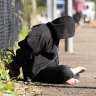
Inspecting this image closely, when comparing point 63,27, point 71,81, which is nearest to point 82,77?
point 71,81

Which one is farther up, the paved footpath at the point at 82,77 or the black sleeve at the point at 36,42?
the black sleeve at the point at 36,42

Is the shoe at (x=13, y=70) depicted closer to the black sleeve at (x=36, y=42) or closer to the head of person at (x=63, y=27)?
the black sleeve at (x=36, y=42)

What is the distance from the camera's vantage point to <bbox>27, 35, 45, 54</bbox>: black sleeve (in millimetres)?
9459

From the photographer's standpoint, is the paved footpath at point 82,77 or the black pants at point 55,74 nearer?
the paved footpath at point 82,77

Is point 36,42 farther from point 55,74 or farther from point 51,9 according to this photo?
point 51,9

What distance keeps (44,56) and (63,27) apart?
22.2 inches

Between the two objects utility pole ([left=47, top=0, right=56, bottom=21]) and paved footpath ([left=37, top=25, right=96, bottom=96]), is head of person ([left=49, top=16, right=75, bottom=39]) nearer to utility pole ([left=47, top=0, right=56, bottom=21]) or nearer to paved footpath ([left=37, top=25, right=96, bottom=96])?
paved footpath ([left=37, top=25, right=96, bottom=96])

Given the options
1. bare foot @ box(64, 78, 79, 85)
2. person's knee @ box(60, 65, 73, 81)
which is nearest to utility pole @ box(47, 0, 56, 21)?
bare foot @ box(64, 78, 79, 85)

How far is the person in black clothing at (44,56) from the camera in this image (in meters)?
9.55

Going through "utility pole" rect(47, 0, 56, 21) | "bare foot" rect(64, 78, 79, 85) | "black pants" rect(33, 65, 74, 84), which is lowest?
"utility pole" rect(47, 0, 56, 21)

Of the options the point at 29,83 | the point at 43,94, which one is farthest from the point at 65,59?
the point at 43,94

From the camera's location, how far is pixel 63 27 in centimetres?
971

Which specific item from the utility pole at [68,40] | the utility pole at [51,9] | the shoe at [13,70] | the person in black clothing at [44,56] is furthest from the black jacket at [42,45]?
the utility pole at [51,9]

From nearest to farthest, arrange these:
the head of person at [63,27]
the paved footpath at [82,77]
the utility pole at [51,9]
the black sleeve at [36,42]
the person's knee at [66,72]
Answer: the paved footpath at [82,77]
the black sleeve at [36,42]
the person's knee at [66,72]
the head of person at [63,27]
the utility pole at [51,9]
